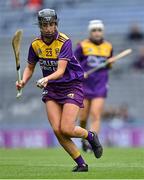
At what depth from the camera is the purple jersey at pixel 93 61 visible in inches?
642

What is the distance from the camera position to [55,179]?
31.1ft

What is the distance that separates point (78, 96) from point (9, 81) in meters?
15.0

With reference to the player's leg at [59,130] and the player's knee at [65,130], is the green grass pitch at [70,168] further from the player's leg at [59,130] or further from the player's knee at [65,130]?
the player's knee at [65,130]

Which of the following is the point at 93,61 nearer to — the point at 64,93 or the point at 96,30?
the point at 96,30

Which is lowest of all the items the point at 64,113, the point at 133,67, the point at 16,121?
the point at 16,121

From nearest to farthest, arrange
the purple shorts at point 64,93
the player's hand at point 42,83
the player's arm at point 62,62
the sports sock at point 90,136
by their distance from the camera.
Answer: the player's hand at point 42,83 → the player's arm at point 62,62 → the purple shorts at point 64,93 → the sports sock at point 90,136

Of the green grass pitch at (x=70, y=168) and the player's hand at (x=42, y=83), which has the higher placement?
the player's hand at (x=42, y=83)

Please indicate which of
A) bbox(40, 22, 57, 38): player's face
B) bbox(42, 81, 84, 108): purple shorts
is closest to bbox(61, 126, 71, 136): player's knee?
bbox(42, 81, 84, 108): purple shorts

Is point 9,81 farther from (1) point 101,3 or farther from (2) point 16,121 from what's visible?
(1) point 101,3

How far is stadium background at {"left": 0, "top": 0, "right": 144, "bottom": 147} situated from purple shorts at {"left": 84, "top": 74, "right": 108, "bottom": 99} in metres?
5.41

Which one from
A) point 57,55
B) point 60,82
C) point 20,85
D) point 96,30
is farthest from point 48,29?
point 96,30

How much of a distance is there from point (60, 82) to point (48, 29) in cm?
76

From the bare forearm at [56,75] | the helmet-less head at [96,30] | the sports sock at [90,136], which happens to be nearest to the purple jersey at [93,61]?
the helmet-less head at [96,30]

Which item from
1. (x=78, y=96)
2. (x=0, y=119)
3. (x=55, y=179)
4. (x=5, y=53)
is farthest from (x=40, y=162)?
(x=5, y=53)
